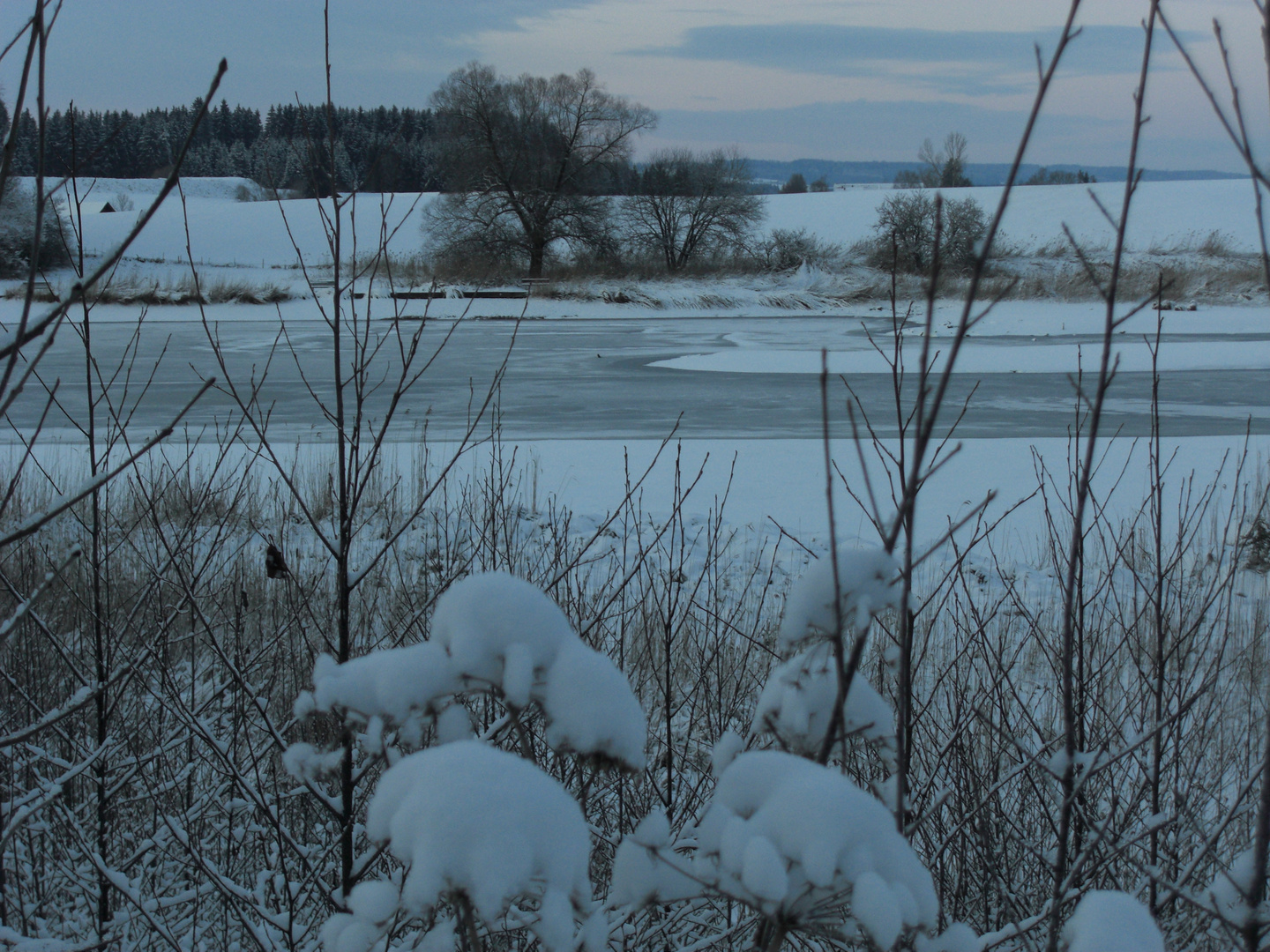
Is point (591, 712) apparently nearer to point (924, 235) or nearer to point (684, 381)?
point (684, 381)

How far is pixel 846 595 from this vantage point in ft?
3.65

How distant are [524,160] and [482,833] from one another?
114 ft

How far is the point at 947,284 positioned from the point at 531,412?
71.9 ft

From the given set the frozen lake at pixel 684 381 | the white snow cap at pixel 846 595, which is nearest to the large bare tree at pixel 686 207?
the frozen lake at pixel 684 381

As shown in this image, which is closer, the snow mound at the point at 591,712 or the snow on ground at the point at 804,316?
the snow mound at the point at 591,712

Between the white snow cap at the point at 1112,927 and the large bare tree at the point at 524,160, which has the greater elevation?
the large bare tree at the point at 524,160

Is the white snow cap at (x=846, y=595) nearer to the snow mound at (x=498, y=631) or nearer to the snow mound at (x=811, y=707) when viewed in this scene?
the snow mound at (x=811, y=707)

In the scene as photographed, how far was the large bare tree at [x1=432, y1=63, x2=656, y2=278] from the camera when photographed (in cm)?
3341

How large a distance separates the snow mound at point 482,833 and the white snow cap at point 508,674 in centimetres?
6

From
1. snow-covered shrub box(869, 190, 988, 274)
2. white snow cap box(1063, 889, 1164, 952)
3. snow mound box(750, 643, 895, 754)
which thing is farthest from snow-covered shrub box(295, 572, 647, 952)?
snow-covered shrub box(869, 190, 988, 274)

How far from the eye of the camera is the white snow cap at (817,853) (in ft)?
2.86

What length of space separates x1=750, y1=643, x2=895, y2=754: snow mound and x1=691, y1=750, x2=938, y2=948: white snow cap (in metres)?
0.17

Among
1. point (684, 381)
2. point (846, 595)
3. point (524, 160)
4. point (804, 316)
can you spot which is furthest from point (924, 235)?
point (846, 595)

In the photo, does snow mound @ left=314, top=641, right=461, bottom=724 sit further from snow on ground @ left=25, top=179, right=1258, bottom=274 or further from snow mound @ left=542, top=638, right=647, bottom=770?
snow on ground @ left=25, top=179, right=1258, bottom=274
